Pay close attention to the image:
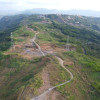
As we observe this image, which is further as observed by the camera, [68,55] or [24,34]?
[24,34]

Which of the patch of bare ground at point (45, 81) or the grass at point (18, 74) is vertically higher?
the patch of bare ground at point (45, 81)

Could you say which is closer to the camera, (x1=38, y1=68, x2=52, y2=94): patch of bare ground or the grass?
(x1=38, y1=68, x2=52, y2=94): patch of bare ground

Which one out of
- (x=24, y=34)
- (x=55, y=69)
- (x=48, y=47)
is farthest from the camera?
(x=24, y=34)

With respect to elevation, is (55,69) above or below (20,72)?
above

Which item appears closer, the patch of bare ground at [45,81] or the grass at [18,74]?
the patch of bare ground at [45,81]

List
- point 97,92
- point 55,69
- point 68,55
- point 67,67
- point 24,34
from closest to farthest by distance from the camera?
1. point 97,92
2. point 55,69
3. point 67,67
4. point 68,55
5. point 24,34

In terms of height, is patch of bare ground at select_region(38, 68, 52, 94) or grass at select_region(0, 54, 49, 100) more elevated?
patch of bare ground at select_region(38, 68, 52, 94)

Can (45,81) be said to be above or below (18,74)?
above

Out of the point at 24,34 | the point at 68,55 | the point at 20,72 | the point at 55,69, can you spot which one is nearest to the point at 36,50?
the point at 68,55

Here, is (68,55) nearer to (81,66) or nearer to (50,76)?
(81,66)

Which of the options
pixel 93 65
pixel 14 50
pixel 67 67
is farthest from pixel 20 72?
pixel 93 65

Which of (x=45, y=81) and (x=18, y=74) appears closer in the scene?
(x=45, y=81)
